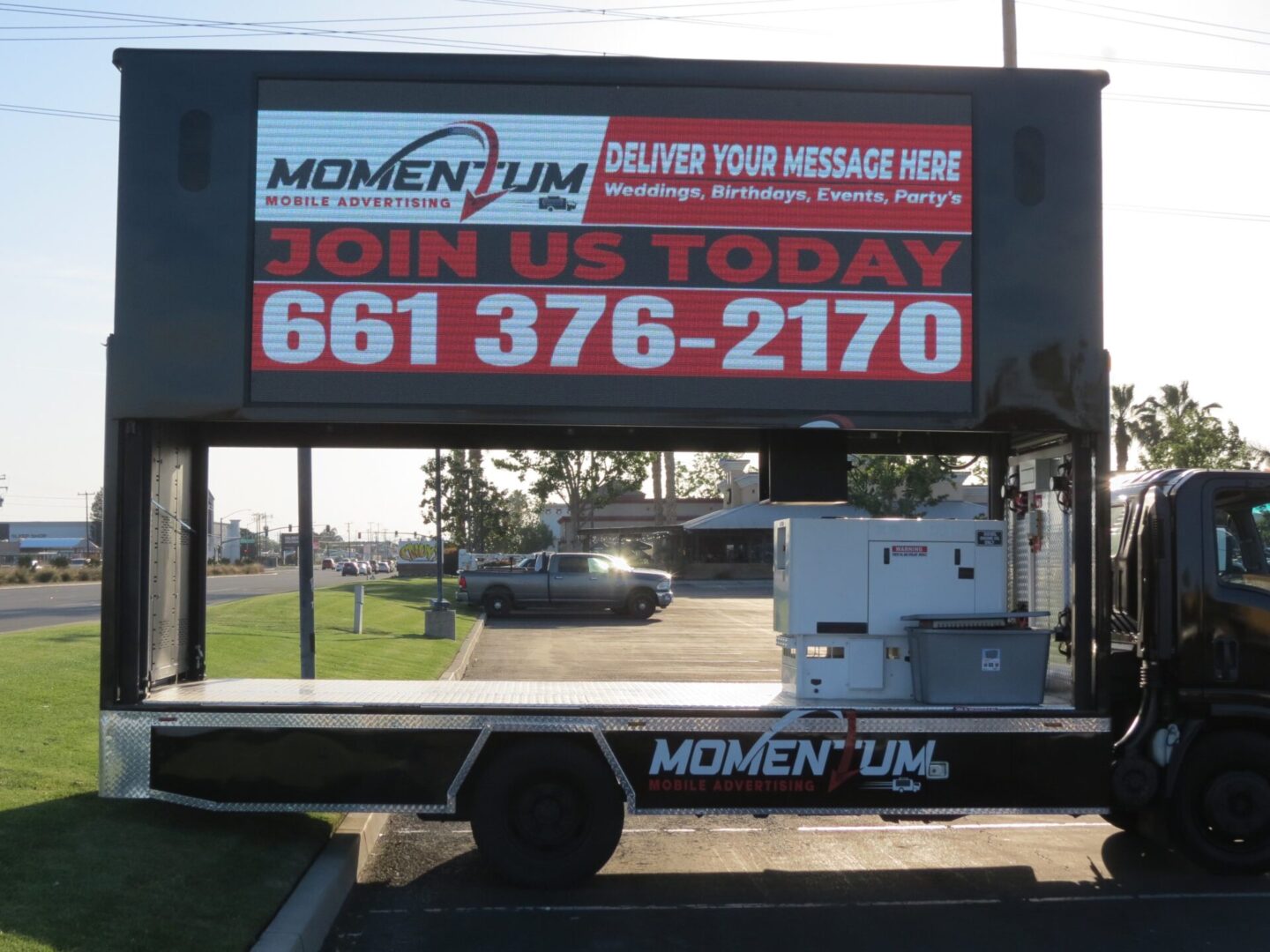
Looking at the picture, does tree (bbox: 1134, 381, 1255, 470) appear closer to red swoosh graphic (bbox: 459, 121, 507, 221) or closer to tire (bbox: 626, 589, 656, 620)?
tire (bbox: 626, 589, 656, 620)

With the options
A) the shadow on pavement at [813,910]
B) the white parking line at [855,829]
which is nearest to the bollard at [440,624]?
the white parking line at [855,829]

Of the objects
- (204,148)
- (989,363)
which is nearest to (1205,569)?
(989,363)

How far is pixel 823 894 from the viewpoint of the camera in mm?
7168

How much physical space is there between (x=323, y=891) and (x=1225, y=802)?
202 inches

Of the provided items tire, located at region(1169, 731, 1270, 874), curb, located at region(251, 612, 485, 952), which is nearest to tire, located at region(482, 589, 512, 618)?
curb, located at region(251, 612, 485, 952)

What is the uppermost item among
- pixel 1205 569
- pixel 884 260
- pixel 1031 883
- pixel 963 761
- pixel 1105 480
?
pixel 884 260

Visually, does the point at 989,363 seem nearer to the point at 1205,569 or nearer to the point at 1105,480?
the point at 1105,480

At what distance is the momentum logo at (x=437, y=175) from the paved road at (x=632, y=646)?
29.9ft

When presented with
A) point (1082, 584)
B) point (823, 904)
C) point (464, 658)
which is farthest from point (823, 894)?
point (464, 658)

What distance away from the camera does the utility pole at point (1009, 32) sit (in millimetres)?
17000

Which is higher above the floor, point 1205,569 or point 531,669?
point 1205,569

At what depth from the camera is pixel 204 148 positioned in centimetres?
723

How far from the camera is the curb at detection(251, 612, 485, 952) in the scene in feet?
18.7

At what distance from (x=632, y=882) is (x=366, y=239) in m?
4.11
